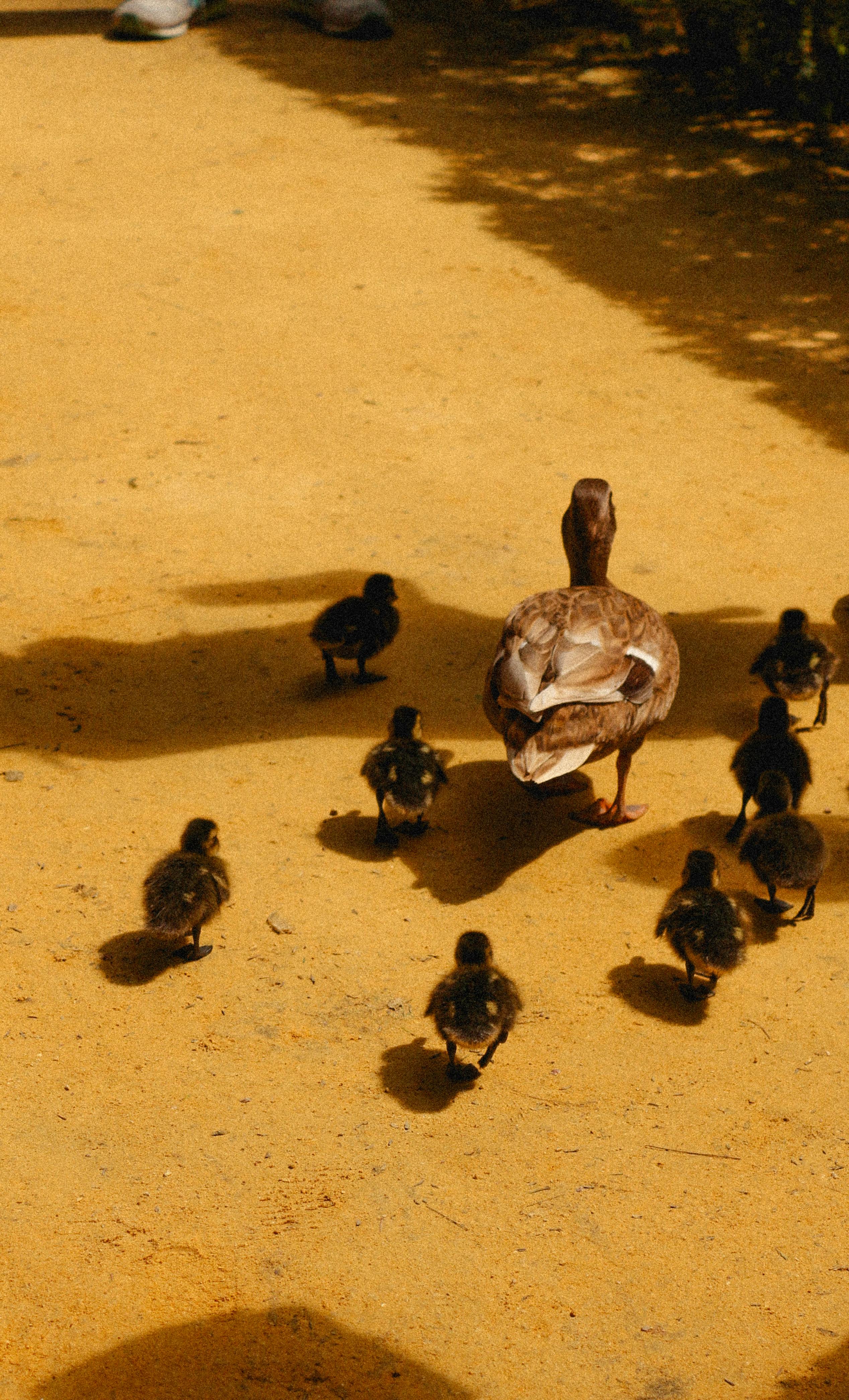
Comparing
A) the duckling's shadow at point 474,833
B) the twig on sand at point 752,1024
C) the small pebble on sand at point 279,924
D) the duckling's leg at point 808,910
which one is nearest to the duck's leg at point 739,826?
the duckling's leg at point 808,910

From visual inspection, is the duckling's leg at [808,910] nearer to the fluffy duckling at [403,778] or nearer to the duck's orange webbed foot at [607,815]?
the duck's orange webbed foot at [607,815]

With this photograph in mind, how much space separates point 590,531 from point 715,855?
1.80 m

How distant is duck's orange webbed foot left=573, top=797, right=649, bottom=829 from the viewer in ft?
20.4

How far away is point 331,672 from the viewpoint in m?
7.17

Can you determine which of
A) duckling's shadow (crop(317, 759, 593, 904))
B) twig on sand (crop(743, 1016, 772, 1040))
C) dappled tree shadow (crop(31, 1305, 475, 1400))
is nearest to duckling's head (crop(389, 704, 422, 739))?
duckling's shadow (crop(317, 759, 593, 904))

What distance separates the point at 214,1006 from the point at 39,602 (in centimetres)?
354

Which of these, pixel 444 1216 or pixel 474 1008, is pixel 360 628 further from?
pixel 444 1216

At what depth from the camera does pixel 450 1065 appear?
4.77 metres

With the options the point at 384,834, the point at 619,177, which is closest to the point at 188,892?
the point at 384,834

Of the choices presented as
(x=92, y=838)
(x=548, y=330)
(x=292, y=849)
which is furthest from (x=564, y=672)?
(x=548, y=330)

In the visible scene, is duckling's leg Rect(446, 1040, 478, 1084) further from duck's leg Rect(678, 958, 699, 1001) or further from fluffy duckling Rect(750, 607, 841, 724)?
fluffy duckling Rect(750, 607, 841, 724)

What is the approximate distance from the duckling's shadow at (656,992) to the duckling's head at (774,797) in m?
0.94

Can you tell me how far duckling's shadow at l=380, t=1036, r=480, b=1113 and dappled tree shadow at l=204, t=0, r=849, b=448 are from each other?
256 inches

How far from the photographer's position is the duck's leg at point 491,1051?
4.71 meters
